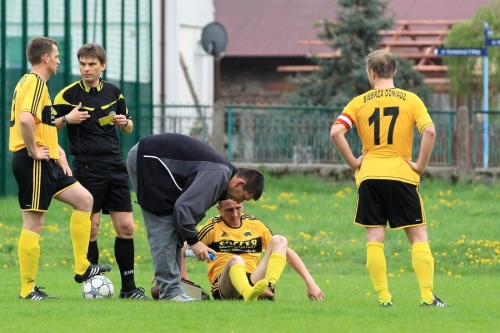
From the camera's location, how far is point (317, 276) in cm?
1370

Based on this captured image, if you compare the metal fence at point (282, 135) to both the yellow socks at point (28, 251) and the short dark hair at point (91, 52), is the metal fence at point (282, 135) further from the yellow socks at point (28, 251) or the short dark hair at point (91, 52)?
the yellow socks at point (28, 251)

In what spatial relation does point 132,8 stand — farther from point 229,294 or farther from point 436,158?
point 229,294

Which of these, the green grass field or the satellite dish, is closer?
the green grass field

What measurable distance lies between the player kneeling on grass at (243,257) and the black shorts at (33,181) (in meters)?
1.34

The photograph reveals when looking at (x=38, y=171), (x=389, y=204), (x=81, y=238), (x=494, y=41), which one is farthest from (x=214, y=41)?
(x=389, y=204)

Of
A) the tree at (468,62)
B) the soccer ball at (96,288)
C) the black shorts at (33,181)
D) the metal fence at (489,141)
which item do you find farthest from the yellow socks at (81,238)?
the tree at (468,62)

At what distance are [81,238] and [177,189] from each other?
4.01 feet

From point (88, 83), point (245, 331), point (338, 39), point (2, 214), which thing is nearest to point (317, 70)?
point (338, 39)

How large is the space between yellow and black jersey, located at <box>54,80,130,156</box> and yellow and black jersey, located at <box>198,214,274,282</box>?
A: 1.33 metres

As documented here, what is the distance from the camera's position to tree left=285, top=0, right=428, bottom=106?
31.0 metres

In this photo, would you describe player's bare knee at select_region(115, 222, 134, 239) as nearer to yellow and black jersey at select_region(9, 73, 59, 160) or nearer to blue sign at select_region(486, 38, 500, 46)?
yellow and black jersey at select_region(9, 73, 59, 160)

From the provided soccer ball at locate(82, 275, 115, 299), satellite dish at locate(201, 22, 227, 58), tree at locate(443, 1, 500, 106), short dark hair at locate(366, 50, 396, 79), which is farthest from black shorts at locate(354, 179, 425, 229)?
tree at locate(443, 1, 500, 106)

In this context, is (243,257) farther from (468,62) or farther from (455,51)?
(468,62)

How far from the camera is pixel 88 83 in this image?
34.1ft
